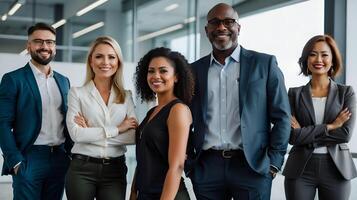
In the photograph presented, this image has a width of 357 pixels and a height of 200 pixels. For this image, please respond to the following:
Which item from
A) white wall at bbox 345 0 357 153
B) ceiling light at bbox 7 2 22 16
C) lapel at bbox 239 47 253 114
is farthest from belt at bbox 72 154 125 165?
ceiling light at bbox 7 2 22 16

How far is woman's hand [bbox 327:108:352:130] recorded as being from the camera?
3.18 meters

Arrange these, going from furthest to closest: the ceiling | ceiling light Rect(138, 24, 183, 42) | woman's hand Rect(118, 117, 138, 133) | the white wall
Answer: ceiling light Rect(138, 24, 183, 42)
the ceiling
the white wall
woman's hand Rect(118, 117, 138, 133)

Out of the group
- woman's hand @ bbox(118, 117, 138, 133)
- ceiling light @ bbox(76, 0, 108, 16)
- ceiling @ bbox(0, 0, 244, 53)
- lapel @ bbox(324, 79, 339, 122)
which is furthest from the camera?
ceiling light @ bbox(76, 0, 108, 16)

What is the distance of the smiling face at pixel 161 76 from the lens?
8.42 ft

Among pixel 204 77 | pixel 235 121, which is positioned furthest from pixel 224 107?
pixel 204 77

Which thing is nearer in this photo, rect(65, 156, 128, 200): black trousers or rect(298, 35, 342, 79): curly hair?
rect(65, 156, 128, 200): black trousers

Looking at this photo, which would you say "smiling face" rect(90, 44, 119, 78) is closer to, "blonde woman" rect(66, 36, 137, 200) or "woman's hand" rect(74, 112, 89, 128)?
"blonde woman" rect(66, 36, 137, 200)

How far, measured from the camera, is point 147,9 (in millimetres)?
7801

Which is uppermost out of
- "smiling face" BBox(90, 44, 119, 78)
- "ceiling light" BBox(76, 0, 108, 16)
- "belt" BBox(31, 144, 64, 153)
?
"ceiling light" BBox(76, 0, 108, 16)

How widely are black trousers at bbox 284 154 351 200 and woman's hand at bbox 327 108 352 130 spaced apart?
0.19 m

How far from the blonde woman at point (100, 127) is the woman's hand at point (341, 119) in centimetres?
125

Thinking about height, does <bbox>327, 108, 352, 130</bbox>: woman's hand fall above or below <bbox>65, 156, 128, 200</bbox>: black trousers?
above

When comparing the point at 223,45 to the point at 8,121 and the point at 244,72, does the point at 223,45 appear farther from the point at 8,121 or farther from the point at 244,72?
the point at 8,121

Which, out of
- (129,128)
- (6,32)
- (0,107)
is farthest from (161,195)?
(6,32)
